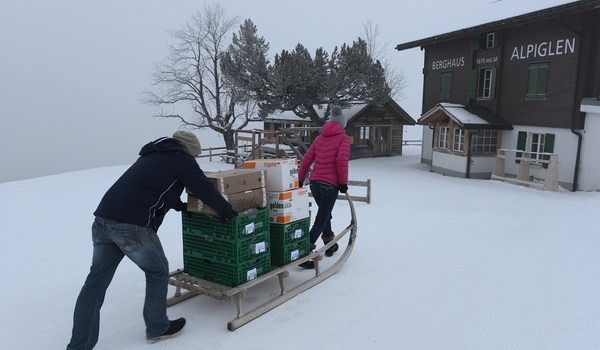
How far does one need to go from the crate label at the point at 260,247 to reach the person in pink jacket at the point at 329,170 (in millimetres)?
1428

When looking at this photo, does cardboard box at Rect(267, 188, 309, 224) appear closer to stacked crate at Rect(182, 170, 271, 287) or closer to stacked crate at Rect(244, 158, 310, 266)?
stacked crate at Rect(244, 158, 310, 266)

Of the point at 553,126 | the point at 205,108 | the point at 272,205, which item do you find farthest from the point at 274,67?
the point at 272,205

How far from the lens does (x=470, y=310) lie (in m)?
4.91

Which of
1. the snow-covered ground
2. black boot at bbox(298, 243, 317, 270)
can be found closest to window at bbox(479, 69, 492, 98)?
the snow-covered ground

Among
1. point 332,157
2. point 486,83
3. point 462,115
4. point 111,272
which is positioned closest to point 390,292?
point 332,157

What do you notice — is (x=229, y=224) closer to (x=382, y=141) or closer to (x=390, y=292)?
(x=390, y=292)

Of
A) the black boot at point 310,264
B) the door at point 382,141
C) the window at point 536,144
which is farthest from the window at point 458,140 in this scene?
the black boot at point 310,264

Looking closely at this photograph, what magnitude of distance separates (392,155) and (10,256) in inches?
1025

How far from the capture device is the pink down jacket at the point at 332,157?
6.08 metres

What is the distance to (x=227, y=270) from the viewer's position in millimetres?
4555

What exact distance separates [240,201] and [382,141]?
26915 millimetres

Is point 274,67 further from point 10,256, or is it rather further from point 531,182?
point 10,256

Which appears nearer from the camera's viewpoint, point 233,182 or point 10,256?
point 233,182

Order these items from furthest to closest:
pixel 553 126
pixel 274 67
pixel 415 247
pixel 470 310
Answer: pixel 274 67
pixel 553 126
pixel 415 247
pixel 470 310
